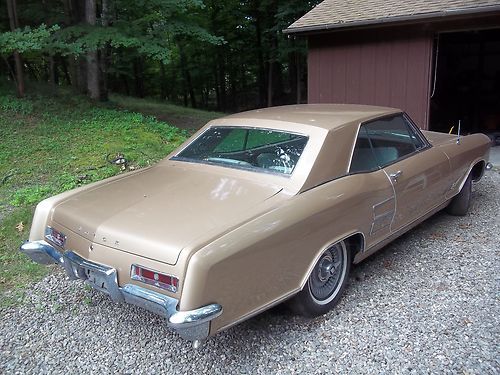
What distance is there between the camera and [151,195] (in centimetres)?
313

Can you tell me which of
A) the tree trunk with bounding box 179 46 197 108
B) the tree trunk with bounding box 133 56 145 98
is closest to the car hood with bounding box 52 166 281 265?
the tree trunk with bounding box 133 56 145 98

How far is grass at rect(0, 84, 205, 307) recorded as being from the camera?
457cm

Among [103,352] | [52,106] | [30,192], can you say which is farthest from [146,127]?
[103,352]

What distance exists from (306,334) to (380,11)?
7.96 m

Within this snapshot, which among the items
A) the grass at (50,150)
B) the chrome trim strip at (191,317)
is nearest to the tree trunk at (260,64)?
the grass at (50,150)

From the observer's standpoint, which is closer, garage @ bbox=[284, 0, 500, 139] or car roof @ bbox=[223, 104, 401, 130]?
car roof @ bbox=[223, 104, 401, 130]

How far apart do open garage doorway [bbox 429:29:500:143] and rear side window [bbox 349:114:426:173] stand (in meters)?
8.13

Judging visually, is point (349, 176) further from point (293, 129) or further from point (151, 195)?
point (151, 195)

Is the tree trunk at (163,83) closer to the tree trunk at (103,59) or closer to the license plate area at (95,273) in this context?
the tree trunk at (103,59)

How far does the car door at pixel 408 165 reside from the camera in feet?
12.4

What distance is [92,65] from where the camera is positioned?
1143 cm

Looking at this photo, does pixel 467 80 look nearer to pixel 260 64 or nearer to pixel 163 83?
pixel 260 64

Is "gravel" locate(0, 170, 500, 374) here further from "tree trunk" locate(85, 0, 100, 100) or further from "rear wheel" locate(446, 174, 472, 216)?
"tree trunk" locate(85, 0, 100, 100)

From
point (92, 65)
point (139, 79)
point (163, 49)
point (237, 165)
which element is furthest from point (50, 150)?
point (139, 79)
